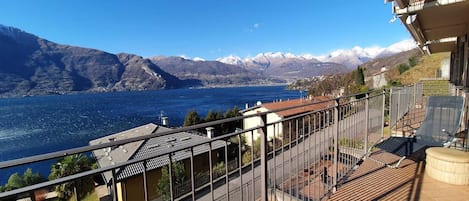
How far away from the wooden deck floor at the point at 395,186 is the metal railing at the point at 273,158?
0.17 metres

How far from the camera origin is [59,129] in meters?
45.4

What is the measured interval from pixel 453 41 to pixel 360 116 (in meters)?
6.91

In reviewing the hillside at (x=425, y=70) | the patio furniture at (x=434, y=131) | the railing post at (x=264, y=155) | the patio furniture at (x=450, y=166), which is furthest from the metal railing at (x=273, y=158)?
the hillside at (x=425, y=70)

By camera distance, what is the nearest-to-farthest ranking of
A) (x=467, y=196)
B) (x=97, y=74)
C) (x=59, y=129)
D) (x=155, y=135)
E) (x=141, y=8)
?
(x=155, y=135) → (x=467, y=196) → (x=59, y=129) → (x=141, y=8) → (x=97, y=74)

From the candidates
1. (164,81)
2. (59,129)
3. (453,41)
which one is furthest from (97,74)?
(453,41)

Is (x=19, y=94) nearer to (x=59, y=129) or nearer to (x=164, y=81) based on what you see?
(x=164, y=81)

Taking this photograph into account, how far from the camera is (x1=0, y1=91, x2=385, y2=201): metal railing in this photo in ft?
3.72

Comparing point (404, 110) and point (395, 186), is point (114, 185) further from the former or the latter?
point (404, 110)

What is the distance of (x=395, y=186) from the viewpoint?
3.14 meters

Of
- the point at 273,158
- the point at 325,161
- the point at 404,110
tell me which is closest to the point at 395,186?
the point at 325,161

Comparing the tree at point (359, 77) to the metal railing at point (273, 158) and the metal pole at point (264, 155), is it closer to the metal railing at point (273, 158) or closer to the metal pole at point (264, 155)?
the metal railing at point (273, 158)

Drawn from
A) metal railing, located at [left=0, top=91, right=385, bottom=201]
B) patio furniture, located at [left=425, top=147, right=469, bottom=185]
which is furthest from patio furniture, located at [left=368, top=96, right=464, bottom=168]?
metal railing, located at [left=0, top=91, right=385, bottom=201]

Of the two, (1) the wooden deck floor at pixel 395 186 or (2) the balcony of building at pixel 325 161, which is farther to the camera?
(1) the wooden deck floor at pixel 395 186

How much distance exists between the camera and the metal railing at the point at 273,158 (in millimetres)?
1133
